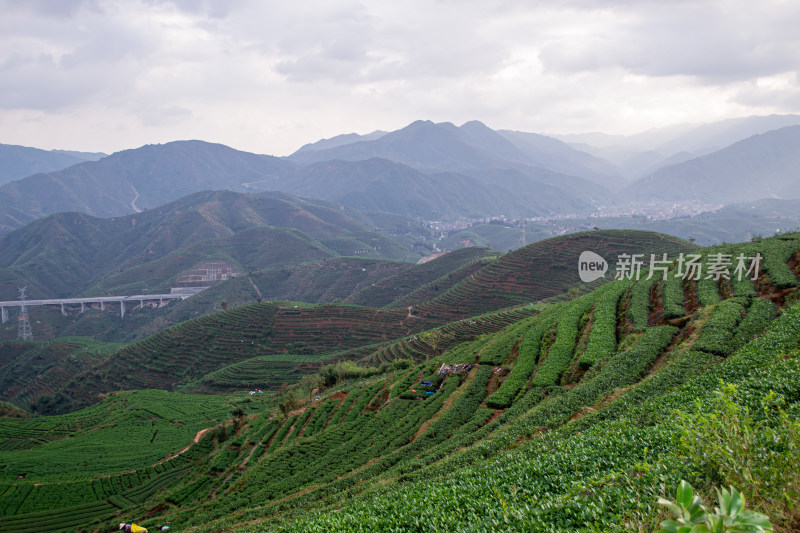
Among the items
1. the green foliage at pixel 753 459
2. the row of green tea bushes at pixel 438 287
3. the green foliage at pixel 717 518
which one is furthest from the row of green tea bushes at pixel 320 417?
the row of green tea bushes at pixel 438 287

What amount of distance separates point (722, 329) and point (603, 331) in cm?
758

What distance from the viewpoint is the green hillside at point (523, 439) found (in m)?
7.89

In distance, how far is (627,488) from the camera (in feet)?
26.1

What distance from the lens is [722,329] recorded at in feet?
69.7

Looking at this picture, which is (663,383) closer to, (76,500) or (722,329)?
(722,329)

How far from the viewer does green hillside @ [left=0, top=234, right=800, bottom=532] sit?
7887 mm

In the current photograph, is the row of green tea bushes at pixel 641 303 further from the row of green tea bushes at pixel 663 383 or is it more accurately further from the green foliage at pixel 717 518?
the green foliage at pixel 717 518

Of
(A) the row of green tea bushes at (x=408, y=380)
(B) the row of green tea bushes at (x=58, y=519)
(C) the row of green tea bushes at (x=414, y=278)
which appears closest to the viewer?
(B) the row of green tea bushes at (x=58, y=519)

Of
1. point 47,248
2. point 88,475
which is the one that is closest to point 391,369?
point 88,475

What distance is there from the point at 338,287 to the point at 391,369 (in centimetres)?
9451

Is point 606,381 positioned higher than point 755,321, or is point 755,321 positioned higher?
point 755,321

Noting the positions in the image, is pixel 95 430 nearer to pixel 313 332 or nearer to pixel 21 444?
pixel 21 444
